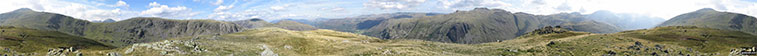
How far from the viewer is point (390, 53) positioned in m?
99.6

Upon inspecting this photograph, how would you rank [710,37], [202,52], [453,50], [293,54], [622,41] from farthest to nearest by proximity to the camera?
[710,37] < [622,41] < [453,50] < [293,54] < [202,52]

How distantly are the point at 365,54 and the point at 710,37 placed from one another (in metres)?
139

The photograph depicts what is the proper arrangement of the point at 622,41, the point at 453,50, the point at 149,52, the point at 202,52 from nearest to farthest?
the point at 149,52
the point at 202,52
the point at 453,50
the point at 622,41

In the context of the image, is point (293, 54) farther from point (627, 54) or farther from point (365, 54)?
point (627, 54)

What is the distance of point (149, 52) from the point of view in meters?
83.0

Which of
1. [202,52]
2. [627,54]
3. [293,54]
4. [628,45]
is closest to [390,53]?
[293,54]

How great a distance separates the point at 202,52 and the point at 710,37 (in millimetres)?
180464

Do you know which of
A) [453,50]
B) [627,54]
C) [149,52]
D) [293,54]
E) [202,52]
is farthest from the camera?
[453,50]

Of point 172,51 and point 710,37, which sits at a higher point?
point 172,51

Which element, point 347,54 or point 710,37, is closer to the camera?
point 347,54

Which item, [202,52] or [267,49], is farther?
[267,49]

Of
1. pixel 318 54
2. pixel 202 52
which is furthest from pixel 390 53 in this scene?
pixel 202 52

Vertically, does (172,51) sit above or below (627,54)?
above

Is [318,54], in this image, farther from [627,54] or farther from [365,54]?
[627,54]
